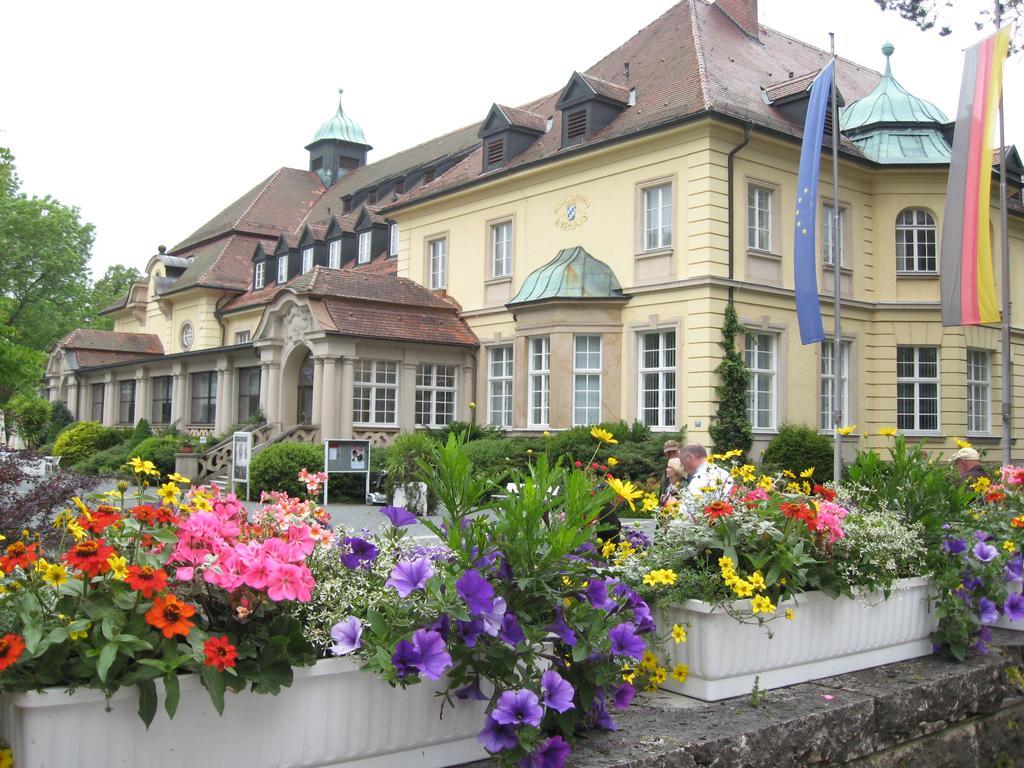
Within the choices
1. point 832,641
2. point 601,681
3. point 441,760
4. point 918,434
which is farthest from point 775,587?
point 918,434

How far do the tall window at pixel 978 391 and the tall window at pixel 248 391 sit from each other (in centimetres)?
1955

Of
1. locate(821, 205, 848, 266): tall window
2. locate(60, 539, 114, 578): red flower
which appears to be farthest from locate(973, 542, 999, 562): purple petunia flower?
locate(821, 205, 848, 266): tall window

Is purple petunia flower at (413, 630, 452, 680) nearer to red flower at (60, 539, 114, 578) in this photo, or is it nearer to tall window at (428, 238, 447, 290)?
red flower at (60, 539, 114, 578)

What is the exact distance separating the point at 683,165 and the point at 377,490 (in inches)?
365

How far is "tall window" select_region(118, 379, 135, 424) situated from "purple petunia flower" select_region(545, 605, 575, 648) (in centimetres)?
3832

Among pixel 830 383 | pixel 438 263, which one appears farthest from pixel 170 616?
pixel 438 263

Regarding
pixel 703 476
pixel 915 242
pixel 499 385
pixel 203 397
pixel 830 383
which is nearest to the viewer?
pixel 703 476

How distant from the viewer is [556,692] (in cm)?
289

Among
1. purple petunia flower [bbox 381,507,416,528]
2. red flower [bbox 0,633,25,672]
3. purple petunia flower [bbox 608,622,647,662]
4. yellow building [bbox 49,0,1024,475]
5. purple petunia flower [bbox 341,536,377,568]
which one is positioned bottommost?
purple petunia flower [bbox 608,622,647,662]

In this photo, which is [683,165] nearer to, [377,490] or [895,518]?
[377,490]

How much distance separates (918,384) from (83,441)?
83.9 ft

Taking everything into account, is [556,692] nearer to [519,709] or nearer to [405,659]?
[519,709]

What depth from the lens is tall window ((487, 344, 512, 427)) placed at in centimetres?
2520

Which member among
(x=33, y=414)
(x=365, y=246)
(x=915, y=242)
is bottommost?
(x=33, y=414)
